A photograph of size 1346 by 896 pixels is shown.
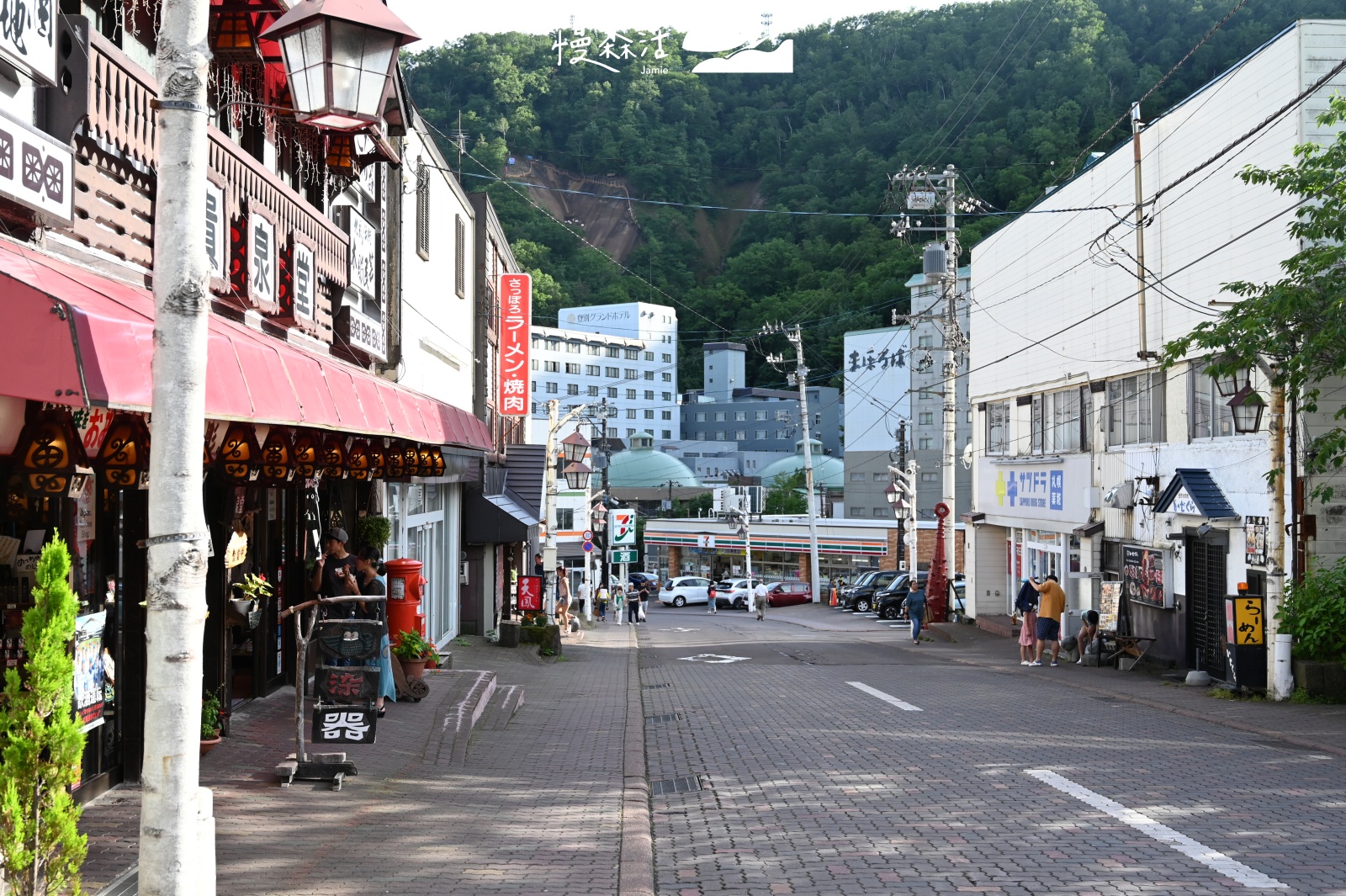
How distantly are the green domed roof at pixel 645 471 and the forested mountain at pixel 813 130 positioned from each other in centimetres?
1384

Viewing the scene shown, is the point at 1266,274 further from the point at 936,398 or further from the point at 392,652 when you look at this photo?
the point at 936,398

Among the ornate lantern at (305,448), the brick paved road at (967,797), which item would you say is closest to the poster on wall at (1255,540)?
the brick paved road at (967,797)

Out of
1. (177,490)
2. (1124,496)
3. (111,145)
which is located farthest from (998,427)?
(177,490)

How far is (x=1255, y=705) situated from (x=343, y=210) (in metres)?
13.9

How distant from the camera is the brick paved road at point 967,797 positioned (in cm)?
762

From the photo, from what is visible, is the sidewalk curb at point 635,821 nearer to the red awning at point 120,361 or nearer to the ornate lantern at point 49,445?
the red awning at point 120,361

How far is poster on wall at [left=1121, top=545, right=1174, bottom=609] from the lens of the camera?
2280 cm

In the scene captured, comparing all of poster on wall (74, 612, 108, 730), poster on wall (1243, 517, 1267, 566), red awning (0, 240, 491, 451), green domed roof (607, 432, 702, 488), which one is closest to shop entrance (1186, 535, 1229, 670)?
poster on wall (1243, 517, 1267, 566)

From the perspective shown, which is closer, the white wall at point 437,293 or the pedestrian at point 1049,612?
the white wall at point 437,293

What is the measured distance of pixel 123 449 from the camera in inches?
323

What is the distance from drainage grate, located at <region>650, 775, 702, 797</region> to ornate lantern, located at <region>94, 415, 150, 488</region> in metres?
4.97

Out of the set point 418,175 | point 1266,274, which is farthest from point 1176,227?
point 418,175

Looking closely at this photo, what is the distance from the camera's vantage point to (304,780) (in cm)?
981

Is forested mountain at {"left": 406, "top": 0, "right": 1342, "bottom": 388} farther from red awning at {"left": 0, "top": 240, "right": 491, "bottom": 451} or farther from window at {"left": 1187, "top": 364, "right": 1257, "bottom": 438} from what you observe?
red awning at {"left": 0, "top": 240, "right": 491, "bottom": 451}
